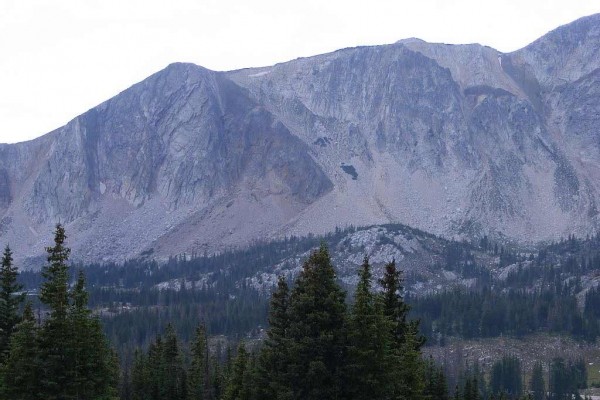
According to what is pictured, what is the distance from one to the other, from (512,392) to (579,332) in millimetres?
40123

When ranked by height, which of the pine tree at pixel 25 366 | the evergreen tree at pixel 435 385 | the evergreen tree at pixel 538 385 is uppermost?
the pine tree at pixel 25 366

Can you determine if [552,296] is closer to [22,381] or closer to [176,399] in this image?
[176,399]

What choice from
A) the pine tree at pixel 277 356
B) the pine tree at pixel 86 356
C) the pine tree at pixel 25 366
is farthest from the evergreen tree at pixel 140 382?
the pine tree at pixel 277 356

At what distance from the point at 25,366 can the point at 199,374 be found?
44234mm

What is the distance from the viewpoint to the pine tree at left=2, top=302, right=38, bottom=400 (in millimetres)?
29469

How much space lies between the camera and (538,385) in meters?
122

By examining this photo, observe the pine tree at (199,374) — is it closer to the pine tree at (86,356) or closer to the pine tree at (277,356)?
the pine tree at (86,356)

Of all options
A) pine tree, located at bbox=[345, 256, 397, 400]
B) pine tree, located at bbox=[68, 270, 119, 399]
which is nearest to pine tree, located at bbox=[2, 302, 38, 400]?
pine tree, located at bbox=[68, 270, 119, 399]

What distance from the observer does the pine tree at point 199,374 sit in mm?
69938

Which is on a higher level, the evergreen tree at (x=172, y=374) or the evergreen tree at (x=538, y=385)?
the evergreen tree at (x=172, y=374)

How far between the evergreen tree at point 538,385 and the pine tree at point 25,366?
107 m

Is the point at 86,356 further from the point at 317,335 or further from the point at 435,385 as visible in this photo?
the point at 435,385

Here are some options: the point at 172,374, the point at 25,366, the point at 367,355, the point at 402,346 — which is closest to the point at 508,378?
the point at 172,374

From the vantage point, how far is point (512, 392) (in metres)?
123
